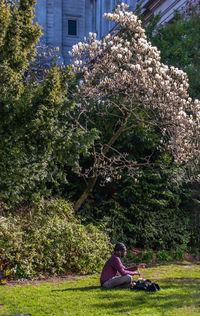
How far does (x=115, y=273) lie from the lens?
332 inches

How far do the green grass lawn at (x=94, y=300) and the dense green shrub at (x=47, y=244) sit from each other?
1076mm

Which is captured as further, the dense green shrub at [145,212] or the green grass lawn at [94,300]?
the dense green shrub at [145,212]

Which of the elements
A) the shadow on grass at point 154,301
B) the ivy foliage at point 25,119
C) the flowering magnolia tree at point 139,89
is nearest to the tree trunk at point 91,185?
the flowering magnolia tree at point 139,89

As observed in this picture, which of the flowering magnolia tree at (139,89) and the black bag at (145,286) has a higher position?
the flowering magnolia tree at (139,89)

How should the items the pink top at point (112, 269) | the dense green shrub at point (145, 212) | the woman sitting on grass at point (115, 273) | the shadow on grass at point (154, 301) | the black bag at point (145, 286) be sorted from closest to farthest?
the shadow on grass at point (154, 301)
the black bag at point (145, 286)
the woman sitting on grass at point (115, 273)
the pink top at point (112, 269)
the dense green shrub at point (145, 212)

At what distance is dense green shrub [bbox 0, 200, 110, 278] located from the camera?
985cm

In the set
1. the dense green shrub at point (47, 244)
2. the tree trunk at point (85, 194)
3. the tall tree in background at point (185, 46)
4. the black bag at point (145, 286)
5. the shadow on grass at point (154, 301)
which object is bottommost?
the shadow on grass at point (154, 301)

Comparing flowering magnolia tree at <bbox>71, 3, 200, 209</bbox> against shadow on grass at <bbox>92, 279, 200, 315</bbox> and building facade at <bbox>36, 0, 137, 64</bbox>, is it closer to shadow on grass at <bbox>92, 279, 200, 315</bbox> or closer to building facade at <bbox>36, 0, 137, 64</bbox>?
shadow on grass at <bbox>92, 279, 200, 315</bbox>

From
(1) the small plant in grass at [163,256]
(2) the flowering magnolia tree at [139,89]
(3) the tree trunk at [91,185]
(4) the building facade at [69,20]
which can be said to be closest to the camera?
(2) the flowering magnolia tree at [139,89]

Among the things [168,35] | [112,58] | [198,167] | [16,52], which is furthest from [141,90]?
[168,35]

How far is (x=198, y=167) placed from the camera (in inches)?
550

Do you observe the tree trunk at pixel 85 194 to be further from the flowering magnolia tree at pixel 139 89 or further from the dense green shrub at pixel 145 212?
the dense green shrub at pixel 145 212

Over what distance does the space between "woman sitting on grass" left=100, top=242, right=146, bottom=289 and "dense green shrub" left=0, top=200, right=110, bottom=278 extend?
2099mm

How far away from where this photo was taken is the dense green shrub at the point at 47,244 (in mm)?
9852
